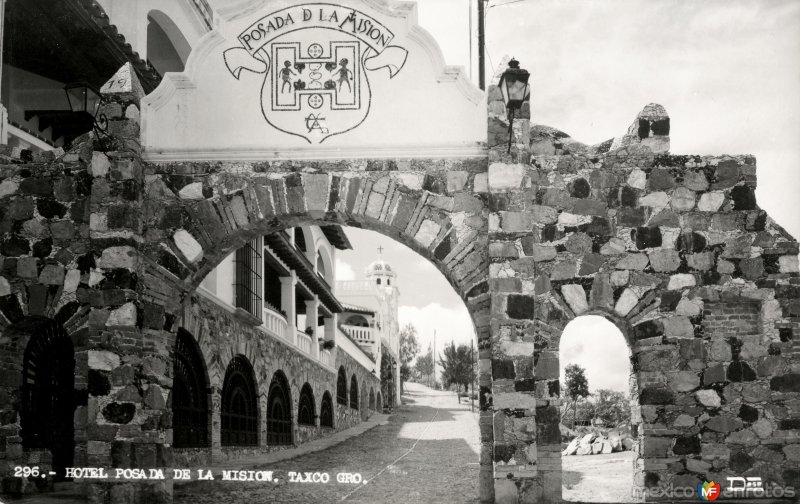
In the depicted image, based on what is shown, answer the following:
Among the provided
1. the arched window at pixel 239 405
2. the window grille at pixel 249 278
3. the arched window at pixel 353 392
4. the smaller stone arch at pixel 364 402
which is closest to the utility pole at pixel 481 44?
the window grille at pixel 249 278

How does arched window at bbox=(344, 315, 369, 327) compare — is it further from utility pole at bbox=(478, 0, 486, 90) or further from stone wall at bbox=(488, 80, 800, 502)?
stone wall at bbox=(488, 80, 800, 502)

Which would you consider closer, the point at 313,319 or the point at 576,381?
the point at 576,381

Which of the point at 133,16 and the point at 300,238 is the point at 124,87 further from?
the point at 300,238

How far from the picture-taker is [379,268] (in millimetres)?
38750

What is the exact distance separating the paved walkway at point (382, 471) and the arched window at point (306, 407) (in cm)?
116

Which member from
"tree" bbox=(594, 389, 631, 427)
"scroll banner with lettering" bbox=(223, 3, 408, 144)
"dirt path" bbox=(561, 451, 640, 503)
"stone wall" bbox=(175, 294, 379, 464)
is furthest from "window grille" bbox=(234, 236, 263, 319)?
"tree" bbox=(594, 389, 631, 427)

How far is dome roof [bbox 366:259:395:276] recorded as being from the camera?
3841 cm

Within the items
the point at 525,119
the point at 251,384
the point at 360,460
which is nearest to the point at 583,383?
the point at 360,460

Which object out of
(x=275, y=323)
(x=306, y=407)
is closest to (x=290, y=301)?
(x=275, y=323)

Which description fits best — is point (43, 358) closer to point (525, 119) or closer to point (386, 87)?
point (386, 87)

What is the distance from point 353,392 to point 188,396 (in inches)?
689

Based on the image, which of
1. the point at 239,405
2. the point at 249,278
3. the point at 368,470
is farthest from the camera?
the point at 249,278

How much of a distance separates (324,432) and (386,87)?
14.9 m

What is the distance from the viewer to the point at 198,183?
809cm
